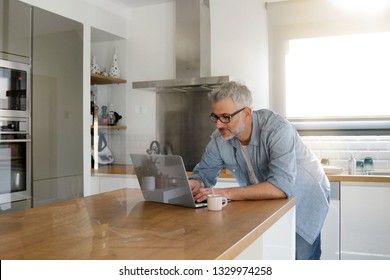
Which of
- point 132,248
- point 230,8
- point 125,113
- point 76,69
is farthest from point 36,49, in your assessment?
point 132,248

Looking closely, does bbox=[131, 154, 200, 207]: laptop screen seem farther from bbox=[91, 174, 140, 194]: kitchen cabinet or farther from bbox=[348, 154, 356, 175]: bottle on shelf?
bbox=[348, 154, 356, 175]: bottle on shelf

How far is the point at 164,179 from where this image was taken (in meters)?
1.45

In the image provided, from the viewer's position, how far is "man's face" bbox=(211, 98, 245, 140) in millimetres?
1637

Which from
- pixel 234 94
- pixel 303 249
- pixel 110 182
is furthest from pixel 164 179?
pixel 110 182

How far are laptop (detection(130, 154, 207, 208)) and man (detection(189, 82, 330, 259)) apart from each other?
90mm

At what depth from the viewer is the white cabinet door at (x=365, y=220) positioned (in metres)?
2.56

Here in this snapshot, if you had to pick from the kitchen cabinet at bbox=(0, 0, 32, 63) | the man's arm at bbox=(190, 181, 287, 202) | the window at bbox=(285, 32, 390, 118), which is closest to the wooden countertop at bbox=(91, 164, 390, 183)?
the window at bbox=(285, 32, 390, 118)

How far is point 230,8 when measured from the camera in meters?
3.42

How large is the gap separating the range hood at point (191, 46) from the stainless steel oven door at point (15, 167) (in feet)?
3.58

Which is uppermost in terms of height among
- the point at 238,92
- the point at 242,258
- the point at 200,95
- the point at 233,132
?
the point at 200,95

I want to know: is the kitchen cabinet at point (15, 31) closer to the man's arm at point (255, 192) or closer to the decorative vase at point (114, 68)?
the decorative vase at point (114, 68)

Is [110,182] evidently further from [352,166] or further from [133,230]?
[133,230]

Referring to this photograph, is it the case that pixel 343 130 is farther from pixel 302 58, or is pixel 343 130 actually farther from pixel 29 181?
pixel 29 181
